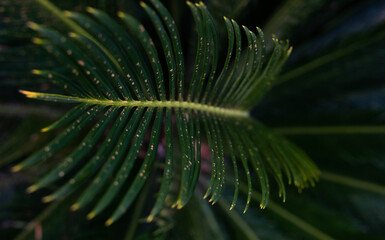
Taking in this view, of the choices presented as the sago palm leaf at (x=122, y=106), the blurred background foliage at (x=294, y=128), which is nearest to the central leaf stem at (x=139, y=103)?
the sago palm leaf at (x=122, y=106)

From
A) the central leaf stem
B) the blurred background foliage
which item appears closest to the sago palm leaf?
the central leaf stem

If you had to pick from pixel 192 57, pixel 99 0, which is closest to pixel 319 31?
pixel 192 57

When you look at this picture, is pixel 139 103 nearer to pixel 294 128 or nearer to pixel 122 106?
pixel 122 106

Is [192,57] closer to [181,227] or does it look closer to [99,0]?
[99,0]

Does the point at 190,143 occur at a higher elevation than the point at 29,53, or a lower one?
lower

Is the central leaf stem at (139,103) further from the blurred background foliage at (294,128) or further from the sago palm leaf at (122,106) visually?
the blurred background foliage at (294,128)

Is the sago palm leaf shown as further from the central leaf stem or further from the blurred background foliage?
the blurred background foliage

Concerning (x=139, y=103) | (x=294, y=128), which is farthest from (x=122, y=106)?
(x=294, y=128)

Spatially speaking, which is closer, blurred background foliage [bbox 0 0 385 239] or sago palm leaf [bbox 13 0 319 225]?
sago palm leaf [bbox 13 0 319 225]
